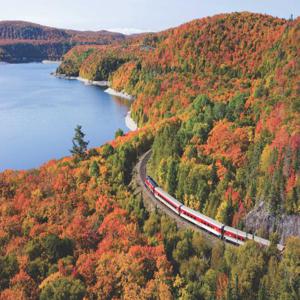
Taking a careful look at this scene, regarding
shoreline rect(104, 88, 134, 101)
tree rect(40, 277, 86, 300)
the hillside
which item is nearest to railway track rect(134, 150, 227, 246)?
the hillside

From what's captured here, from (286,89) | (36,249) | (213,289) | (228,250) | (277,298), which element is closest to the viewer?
(277,298)

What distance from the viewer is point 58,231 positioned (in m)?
47.5

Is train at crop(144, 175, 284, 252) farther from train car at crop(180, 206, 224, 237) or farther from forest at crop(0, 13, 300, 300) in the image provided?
forest at crop(0, 13, 300, 300)

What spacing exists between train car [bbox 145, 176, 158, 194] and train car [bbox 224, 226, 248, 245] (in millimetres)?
14551

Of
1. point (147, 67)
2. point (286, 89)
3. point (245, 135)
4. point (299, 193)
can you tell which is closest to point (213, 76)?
point (147, 67)

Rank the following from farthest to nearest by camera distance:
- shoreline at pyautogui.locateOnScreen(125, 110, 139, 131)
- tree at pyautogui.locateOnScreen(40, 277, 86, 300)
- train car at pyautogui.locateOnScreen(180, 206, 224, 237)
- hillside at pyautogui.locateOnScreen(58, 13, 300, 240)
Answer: shoreline at pyautogui.locateOnScreen(125, 110, 139, 131), train car at pyautogui.locateOnScreen(180, 206, 224, 237), hillside at pyautogui.locateOnScreen(58, 13, 300, 240), tree at pyautogui.locateOnScreen(40, 277, 86, 300)

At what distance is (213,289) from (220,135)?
29.9 metres

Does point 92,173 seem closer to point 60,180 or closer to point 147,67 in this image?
point 60,180

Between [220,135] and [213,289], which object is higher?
[220,135]

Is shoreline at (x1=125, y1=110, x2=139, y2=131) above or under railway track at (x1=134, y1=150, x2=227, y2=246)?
Result: under

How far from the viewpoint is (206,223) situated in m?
46.1

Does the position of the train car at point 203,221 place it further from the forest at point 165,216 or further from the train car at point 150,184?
the train car at point 150,184

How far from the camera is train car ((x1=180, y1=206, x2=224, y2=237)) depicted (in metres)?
44.6

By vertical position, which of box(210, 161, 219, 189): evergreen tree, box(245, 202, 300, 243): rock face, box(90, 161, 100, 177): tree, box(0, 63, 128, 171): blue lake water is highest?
box(210, 161, 219, 189): evergreen tree
